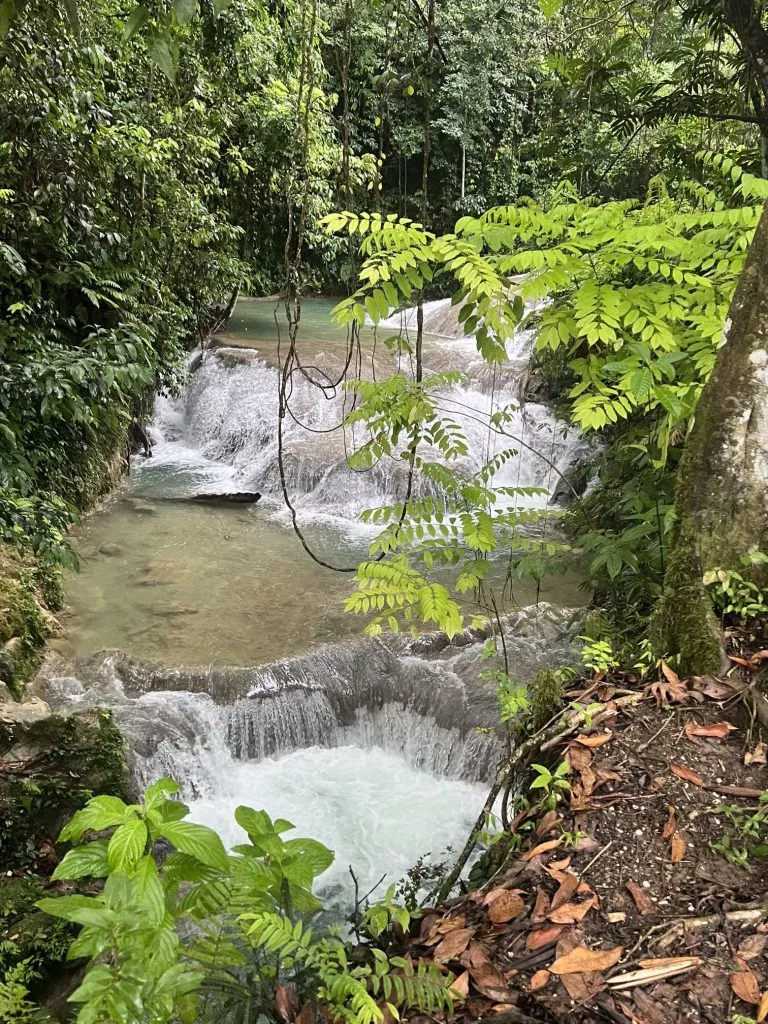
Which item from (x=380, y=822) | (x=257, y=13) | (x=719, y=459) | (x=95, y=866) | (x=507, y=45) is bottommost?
(x=380, y=822)

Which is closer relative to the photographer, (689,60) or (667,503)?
(667,503)

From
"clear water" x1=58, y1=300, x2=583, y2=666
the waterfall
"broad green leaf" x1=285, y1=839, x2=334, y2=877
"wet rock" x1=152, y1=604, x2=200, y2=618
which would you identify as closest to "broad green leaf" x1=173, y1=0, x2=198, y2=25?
"broad green leaf" x1=285, y1=839, x2=334, y2=877

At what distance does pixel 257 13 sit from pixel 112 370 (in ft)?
16.0

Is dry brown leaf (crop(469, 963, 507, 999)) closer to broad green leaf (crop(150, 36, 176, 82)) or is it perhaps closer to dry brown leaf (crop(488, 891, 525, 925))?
dry brown leaf (crop(488, 891, 525, 925))

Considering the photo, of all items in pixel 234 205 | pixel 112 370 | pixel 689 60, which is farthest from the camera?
pixel 234 205

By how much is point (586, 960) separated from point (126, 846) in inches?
48.5

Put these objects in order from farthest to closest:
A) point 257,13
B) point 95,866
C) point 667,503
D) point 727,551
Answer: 1. point 257,13
2. point 667,503
3. point 727,551
4. point 95,866

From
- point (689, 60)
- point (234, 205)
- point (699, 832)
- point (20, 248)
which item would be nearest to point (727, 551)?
point (699, 832)

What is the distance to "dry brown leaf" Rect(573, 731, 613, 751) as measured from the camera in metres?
2.54

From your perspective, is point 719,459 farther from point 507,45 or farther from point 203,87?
point 507,45

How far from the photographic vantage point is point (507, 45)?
19.1m

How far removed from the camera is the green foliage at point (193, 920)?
156 centimetres

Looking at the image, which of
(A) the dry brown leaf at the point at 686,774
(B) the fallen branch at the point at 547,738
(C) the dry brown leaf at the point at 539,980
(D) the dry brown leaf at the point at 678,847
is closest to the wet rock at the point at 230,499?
(B) the fallen branch at the point at 547,738

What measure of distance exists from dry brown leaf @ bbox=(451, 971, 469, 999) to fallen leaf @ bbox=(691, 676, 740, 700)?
1.34 metres
